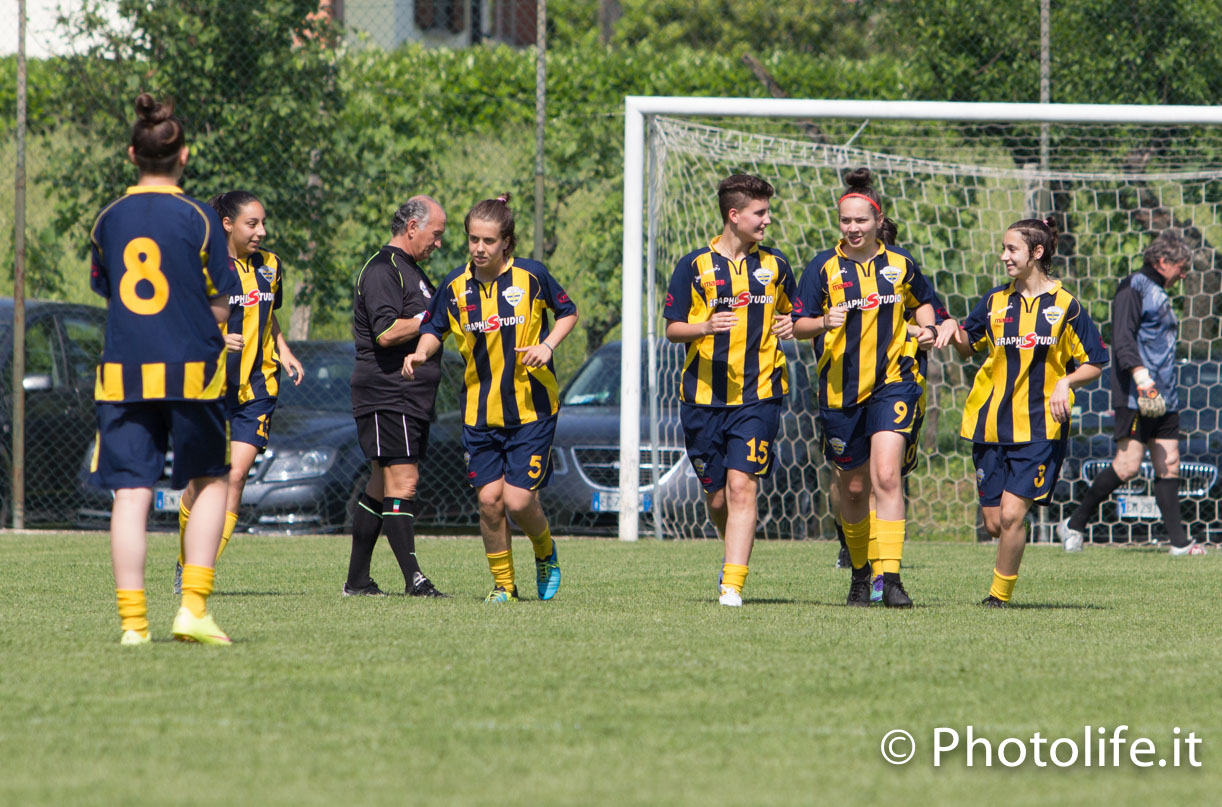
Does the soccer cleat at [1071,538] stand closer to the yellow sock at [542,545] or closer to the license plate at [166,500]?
the yellow sock at [542,545]

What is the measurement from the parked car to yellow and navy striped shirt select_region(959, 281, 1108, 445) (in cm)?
748

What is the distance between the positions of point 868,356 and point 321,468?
5.54m

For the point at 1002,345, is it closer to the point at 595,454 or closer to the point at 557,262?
the point at 595,454

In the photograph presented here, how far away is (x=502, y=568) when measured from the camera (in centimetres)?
704

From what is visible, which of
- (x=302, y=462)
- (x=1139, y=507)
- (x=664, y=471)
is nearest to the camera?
(x=302, y=462)

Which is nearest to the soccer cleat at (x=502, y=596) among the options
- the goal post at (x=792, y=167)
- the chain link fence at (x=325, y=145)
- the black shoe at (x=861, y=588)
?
the black shoe at (x=861, y=588)

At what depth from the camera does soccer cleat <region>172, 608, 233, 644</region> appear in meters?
5.12

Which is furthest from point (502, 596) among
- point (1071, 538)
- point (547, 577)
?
point (1071, 538)

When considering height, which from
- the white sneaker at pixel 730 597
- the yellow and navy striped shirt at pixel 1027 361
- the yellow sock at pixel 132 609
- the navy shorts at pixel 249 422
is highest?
the yellow and navy striped shirt at pixel 1027 361

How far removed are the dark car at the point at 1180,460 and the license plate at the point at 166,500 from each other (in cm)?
659

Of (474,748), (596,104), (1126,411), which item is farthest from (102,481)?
(596,104)

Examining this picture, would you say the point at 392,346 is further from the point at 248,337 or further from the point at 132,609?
the point at 132,609

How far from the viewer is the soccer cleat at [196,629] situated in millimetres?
5121

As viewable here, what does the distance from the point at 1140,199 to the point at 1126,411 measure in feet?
9.37
